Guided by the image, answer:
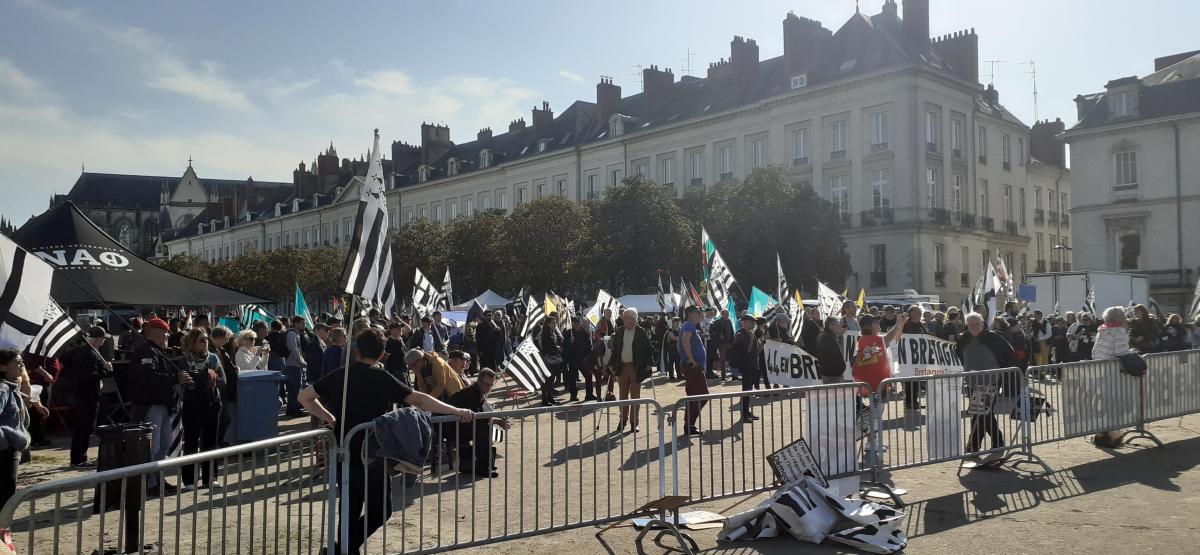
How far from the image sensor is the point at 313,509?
5.71m

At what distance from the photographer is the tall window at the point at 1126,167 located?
45938 millimetres

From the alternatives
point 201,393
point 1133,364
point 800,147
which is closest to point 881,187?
point 800,147

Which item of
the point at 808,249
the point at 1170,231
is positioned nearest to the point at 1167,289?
the point at 1170,231

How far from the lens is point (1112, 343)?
10734mm

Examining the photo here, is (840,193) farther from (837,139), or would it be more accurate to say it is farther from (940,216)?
(940,216)

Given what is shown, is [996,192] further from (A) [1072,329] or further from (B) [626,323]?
(B) [626,323]

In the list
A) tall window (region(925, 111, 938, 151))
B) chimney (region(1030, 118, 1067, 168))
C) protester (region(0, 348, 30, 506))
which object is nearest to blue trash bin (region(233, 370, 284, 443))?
protester (region(0, 348, 30, 506))

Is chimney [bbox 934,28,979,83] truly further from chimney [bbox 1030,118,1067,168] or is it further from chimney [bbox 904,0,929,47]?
chimney [bbox 1030,118,1067,168]

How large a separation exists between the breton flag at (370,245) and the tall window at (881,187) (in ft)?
139

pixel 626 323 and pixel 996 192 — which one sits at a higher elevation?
pixel 996 192

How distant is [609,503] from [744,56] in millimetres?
50926

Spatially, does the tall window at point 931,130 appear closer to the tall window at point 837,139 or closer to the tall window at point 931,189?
the tall window at point 931,189

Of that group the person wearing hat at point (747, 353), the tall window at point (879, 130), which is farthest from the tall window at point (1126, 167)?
the person wearing hat at point (747, 353)

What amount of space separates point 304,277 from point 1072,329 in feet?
171
